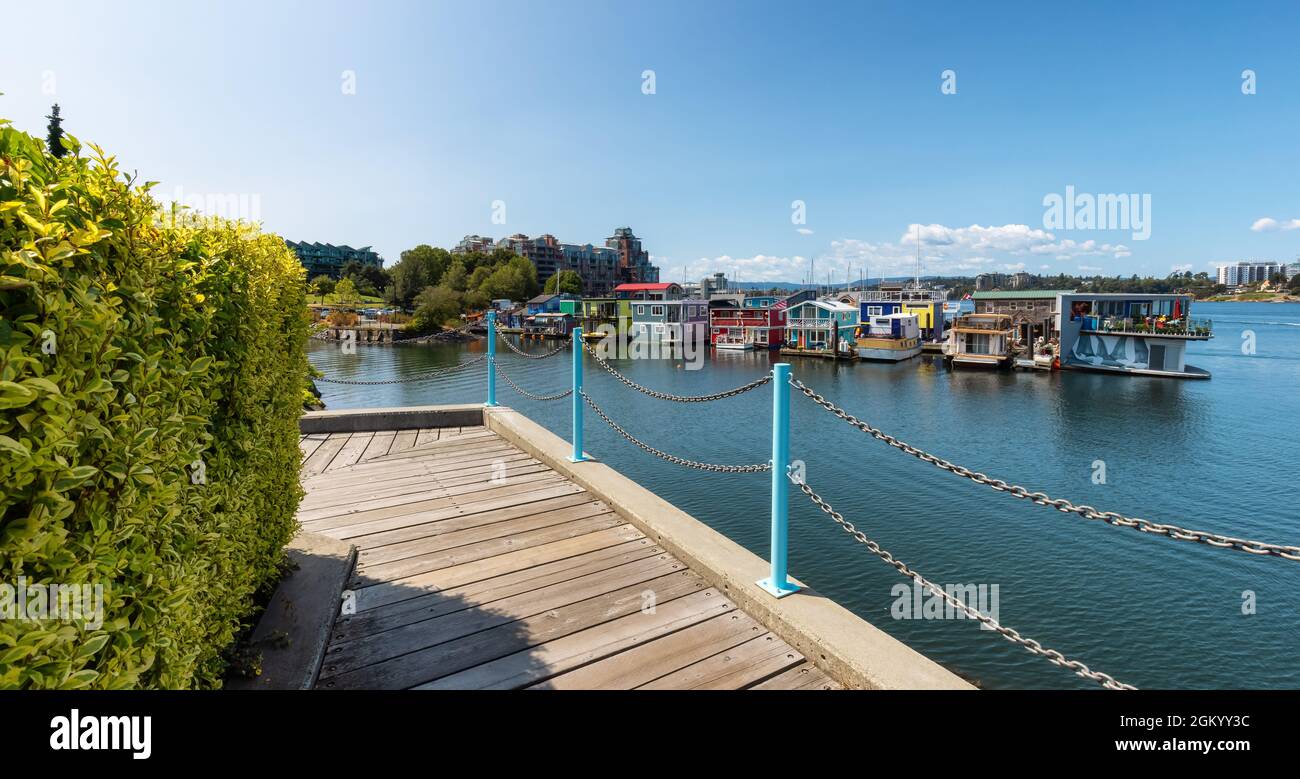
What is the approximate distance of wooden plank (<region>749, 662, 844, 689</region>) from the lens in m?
3.06

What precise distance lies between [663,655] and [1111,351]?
→ 65814 mm

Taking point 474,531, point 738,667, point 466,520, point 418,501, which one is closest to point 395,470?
point 418,501

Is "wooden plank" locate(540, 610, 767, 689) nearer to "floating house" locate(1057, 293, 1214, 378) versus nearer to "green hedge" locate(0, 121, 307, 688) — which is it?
"green hedge" locate(0, 121, 307, 688)

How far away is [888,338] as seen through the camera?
64.6 m

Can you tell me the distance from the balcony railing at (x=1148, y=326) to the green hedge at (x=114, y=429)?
218 feet

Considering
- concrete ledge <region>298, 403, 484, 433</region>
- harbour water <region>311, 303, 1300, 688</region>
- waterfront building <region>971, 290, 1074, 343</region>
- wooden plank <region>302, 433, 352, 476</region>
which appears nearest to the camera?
wooden plank <region>302, 433, 352, 476</region>

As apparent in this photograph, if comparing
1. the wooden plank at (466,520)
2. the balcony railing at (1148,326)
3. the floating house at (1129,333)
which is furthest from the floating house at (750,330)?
the wooden plank at (466,520)

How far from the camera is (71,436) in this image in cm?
146

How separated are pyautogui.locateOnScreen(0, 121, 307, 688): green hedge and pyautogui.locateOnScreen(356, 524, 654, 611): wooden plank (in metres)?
1.08

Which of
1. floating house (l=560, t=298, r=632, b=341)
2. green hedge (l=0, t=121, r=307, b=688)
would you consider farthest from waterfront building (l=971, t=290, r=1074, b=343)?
green hedge (l=0, t=121, r=307, b=688)

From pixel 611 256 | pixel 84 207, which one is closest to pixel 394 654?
pixel 84 207
